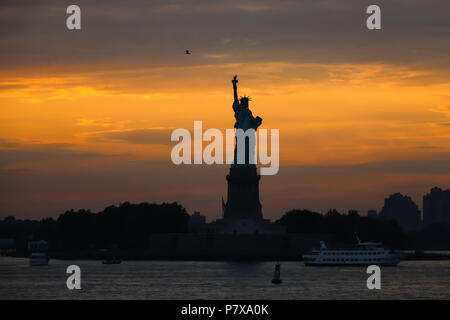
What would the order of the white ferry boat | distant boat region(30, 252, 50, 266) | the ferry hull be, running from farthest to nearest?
distant boat region(30, 252, 50, 266)
the white ferry boat
the ferry hull

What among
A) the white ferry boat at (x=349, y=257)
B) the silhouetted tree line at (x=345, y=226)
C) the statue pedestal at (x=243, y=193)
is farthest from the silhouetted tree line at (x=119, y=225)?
the white ferry boat at (x=349, y=257)

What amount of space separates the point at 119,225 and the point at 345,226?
38269mm

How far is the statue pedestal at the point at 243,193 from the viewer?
430ft

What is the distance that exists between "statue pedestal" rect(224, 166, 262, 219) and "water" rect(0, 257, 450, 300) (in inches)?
645

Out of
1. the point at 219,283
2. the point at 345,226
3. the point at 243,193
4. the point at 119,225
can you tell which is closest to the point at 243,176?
the point at 243,193

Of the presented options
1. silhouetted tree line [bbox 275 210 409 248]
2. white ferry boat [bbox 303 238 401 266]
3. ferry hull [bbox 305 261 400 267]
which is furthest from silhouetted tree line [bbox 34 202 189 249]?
ferry hull [bbox 305 261 400 267]

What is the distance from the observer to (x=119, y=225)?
159m

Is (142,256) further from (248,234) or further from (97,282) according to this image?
(97,282)

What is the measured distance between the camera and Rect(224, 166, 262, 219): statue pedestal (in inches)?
5162

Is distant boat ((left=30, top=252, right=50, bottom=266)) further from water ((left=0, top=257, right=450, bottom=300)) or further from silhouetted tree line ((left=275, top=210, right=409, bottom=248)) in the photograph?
silhouetted tree line ((left=275, top=210, right=409, bottom=248))

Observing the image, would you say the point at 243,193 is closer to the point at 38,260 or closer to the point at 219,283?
the point at 38,260
